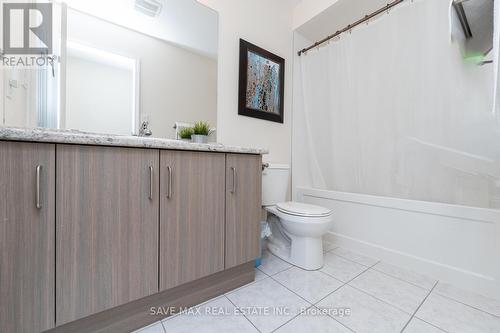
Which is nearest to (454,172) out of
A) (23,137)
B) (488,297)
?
(488,297)

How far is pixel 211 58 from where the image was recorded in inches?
66.1

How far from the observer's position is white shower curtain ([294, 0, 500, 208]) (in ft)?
4.22

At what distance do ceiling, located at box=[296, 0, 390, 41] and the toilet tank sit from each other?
1.52 meters

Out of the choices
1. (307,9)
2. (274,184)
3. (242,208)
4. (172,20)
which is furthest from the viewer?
(307,9)

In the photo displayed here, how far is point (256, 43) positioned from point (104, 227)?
192 cm

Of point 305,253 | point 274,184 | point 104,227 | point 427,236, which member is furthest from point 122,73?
point 427,236

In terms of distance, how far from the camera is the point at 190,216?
1035 millimetres

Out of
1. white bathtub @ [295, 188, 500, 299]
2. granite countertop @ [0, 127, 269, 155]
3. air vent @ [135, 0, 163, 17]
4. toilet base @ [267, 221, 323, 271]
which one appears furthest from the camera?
toilet base @ [267, 221, 323, 271]

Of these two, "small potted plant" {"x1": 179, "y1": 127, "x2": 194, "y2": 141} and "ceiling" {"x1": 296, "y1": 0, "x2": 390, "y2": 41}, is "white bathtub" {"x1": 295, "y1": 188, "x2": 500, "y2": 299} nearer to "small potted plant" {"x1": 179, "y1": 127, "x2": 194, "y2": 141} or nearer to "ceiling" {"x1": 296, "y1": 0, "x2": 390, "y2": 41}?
"small potted plant" {"x1": 179, "y1": 127, "x2": 194, "y2": 141}

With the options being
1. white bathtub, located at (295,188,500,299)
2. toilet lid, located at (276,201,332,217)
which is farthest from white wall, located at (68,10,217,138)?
white bathtub, located at (295,188,500,299)

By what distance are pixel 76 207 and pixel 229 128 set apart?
4.03 feet

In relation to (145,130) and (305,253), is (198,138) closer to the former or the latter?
(145,130)

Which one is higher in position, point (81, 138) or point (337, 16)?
point (337, 16)

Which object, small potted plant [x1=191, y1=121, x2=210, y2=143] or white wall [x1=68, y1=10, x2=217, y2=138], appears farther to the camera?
small potted plant [x1=191, y1=121, x2=210, y2=143]
